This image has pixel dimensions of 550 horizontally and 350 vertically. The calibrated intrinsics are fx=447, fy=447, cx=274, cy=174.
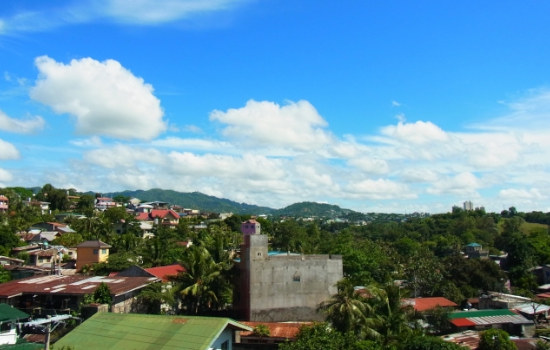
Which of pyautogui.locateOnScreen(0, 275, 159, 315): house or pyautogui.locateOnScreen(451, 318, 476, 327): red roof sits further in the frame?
pyautogui.locateOnScreen(451, 318, 476, 327): red roof

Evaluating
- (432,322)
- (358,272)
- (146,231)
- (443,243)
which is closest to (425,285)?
(358,272)

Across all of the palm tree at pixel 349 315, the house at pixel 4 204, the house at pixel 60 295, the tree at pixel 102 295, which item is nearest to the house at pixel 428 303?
the palm tree at pixel 349 315

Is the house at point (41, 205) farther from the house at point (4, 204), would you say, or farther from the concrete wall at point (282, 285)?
the concrete wall at point (282, 285)

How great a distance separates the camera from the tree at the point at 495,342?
2683 cm

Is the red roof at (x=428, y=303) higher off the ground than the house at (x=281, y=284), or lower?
lower

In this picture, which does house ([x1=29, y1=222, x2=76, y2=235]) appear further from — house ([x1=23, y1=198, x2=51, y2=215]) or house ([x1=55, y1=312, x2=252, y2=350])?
house ([x1=55, y1=312, x2=252, y2=350])

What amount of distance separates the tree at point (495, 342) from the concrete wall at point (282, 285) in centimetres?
969

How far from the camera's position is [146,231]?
87.4 metres

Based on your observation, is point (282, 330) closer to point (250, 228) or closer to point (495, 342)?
point (250, 228)

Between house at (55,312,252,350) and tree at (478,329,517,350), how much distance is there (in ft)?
56.9

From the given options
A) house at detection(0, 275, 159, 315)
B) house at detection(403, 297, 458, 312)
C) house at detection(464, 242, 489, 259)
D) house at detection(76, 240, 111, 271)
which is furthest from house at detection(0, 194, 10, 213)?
house at detection(464, 242, 489, 259)

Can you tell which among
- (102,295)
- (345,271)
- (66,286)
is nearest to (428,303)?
(345,271)

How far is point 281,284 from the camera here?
29688mm

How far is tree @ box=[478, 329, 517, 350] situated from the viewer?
26.8 metres
